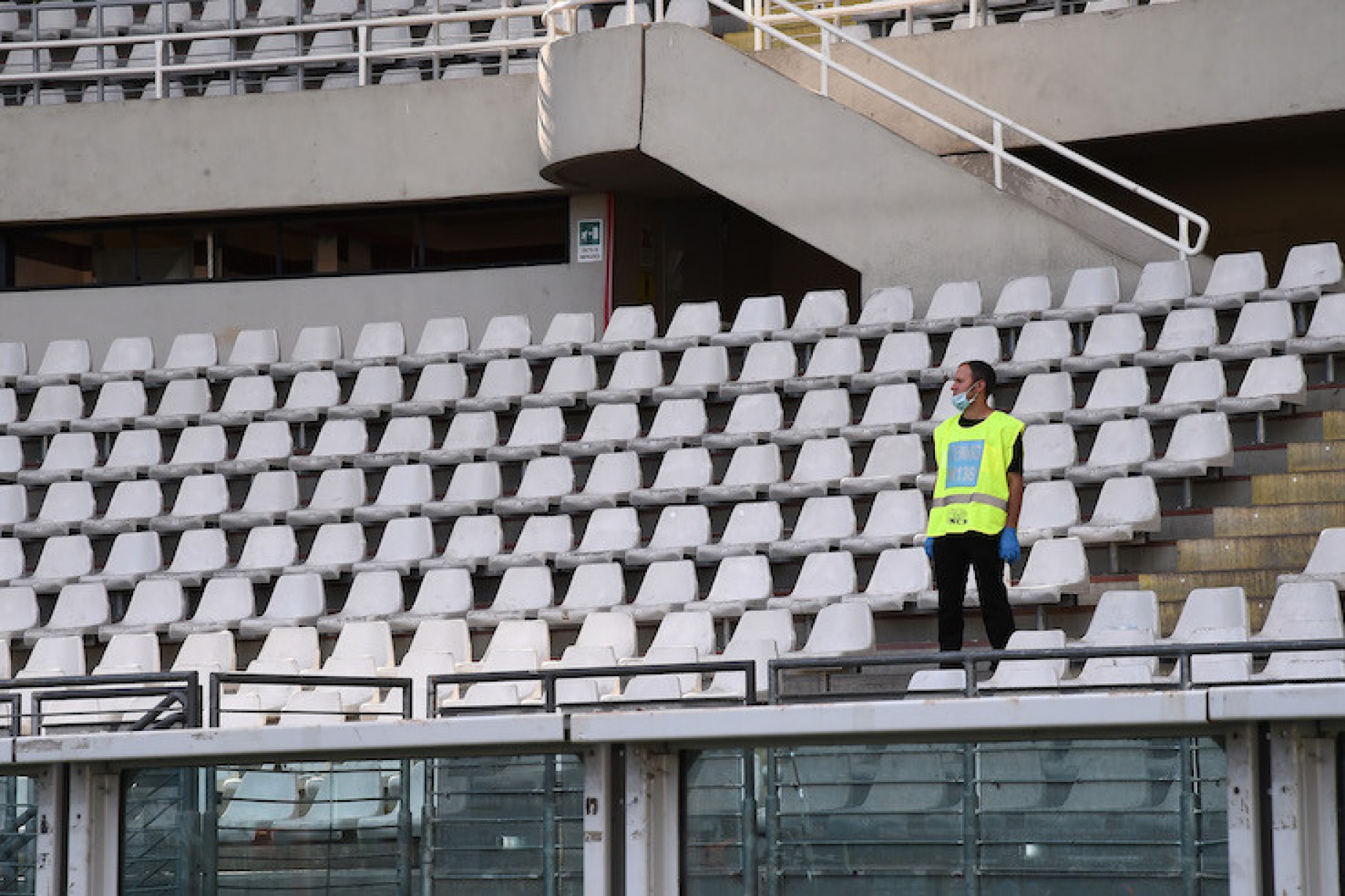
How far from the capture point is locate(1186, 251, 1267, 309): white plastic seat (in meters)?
11.1

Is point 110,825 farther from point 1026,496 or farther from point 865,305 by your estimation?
point 865,305

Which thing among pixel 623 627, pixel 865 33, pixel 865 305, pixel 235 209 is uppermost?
pixel 865 33

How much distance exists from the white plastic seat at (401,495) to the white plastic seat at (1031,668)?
411cm

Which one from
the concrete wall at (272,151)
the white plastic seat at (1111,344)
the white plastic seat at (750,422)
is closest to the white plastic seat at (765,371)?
the white plastic seat at (750,422)

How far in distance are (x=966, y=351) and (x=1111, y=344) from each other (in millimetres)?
692

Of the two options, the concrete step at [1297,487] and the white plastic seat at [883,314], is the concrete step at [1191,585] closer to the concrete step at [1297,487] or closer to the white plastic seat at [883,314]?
the concrete step at [1297,487]

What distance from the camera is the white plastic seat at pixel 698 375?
1172 cm

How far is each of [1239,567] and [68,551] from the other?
589 centimetres

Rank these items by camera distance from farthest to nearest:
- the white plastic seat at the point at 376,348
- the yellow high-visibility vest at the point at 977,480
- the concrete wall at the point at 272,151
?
the concrete wall at the point at 272,151, the white plastic seat at the point at 376,348, the yellow high-visibility vest at the point at 977,480

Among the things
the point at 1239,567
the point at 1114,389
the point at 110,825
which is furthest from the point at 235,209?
the point at 110,825

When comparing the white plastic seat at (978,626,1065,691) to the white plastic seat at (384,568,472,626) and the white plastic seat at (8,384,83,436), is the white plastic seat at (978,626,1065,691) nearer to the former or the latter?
the white plastic seat at (384,568,472,626)

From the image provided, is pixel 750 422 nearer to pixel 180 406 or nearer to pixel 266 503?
pixel 266 503

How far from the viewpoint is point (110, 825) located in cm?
628

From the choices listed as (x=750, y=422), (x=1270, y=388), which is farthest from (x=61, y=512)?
(x=1270, y=388)
